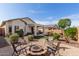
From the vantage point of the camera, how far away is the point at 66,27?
6211mm

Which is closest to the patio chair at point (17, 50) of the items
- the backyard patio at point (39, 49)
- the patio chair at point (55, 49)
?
the backyard patio at point (39, 49)

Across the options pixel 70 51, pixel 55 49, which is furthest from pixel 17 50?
pixel 70 51

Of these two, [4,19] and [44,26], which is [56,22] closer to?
[44,26]

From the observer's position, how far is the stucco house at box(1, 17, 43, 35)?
614cm

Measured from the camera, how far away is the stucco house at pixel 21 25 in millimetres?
6145

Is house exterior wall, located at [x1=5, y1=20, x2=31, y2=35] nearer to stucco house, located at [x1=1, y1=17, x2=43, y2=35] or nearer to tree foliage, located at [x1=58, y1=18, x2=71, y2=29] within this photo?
stucco house, located at [x1=1, y1=17, x2=43, y2=35]

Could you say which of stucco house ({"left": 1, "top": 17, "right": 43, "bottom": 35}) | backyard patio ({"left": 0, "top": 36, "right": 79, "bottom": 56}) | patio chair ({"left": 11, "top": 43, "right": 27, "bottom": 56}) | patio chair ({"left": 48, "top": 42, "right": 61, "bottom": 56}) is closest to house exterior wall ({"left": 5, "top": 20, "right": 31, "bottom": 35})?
stucco house ({"left": 1, "top": 17, "right": 43, "bottom": 35})

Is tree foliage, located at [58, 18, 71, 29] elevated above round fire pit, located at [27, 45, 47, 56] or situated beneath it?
elevated above

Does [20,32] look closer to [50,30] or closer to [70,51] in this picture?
[50,30]

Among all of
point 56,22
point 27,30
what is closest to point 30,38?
point 27,30

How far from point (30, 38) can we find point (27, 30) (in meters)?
0.15

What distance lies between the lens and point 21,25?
619 centimetres

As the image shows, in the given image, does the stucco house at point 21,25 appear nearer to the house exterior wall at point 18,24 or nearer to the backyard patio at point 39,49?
the house exterior wall at point 18,24

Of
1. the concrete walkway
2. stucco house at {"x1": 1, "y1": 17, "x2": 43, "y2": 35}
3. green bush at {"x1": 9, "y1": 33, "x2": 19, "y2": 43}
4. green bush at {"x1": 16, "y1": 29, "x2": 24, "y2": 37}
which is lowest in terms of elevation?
the concrete walkway
